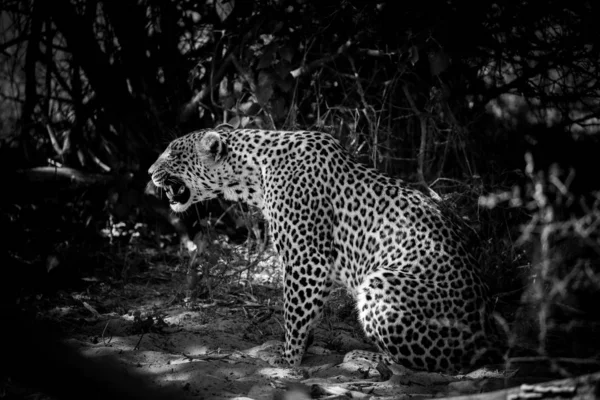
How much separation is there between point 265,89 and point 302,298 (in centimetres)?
249

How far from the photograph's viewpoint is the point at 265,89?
23.4 ft

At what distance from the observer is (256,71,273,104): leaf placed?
712 centimetres

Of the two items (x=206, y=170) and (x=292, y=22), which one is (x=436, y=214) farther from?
(x=292, y=22)

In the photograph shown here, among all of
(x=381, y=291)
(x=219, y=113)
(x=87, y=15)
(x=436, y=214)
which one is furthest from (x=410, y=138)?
(x=87, y=15)

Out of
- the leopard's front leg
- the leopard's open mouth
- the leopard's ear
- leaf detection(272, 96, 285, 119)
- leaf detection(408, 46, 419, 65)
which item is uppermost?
leaf detection(408, 46, 419, 65)

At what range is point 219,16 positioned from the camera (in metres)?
8.39

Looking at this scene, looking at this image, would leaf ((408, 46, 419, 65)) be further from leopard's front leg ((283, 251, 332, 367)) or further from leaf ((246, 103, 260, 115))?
leopard's front leg ((283, 251, 332, 367))

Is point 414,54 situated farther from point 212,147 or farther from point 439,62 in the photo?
point 212,147

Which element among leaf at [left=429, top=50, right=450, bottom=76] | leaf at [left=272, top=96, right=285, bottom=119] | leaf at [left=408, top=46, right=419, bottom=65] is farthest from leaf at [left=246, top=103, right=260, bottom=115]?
leaf at [left=429, top=50, right=450, bottom=76]

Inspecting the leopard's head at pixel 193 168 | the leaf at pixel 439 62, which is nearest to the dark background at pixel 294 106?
the leaf at pixel 439 62

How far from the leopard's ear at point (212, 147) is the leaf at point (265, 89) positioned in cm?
114

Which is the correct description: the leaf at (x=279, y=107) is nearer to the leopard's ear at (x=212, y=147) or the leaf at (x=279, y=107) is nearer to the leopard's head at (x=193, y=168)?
the leopard's head at (x=193, y=168)

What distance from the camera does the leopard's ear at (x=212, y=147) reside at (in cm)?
609

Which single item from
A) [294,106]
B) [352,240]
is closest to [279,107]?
[294,106]
